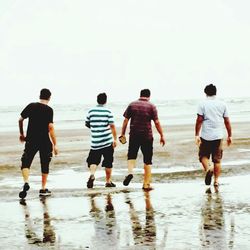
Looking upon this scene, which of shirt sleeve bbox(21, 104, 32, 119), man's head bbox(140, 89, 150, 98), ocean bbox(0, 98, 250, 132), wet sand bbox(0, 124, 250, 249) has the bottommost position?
ocean bbox(0, 98, 250, 132)

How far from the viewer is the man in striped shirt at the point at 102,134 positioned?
10.6 metres

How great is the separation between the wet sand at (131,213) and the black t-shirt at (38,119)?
1001 mm

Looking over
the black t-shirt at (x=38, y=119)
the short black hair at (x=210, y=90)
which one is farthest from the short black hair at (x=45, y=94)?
the short black hair at (x=210, y=90)

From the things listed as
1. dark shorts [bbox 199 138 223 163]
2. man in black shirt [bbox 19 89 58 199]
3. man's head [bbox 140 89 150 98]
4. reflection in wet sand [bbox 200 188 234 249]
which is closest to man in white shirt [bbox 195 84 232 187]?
dark shorts [bbox 199 138 223 163]

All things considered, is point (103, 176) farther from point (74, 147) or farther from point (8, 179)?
point (74, 147)

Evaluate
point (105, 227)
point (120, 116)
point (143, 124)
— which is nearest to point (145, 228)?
point (105, 227)

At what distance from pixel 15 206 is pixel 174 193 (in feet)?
8.44

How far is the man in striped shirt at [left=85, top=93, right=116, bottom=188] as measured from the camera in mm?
10594

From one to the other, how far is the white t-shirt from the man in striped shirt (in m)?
1.67

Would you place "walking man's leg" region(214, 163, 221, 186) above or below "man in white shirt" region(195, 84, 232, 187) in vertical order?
below

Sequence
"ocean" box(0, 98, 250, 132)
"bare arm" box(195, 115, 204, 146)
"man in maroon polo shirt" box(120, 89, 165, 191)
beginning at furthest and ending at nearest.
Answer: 1. "ocean" box(0, 98, 250, 132)
2. "man in maroon polo shirt" box(120, 89, 165, 191)
3. "bare arm" box(195, 115, 204, 146)

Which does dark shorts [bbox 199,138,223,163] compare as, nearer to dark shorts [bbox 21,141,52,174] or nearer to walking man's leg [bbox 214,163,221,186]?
walking man's leg [bbox 214,163,221,186]

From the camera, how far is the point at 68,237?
6.29 metres

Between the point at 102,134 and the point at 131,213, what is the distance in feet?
10.6
